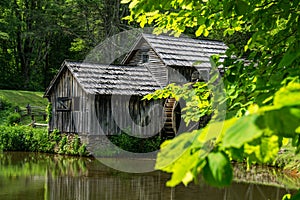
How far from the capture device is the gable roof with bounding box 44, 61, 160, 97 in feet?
67.0

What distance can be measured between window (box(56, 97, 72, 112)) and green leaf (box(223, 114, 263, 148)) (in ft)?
69.0

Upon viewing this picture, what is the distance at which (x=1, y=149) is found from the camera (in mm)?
22984

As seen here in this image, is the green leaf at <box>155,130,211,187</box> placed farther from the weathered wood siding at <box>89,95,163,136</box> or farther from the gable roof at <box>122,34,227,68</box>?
the gable roof at <box>122,34,227,68</box>

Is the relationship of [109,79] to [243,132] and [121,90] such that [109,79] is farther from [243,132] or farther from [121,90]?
[243,132]

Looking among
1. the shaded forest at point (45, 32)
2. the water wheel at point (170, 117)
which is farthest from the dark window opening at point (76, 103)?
the shaded forest at point (45, 32)

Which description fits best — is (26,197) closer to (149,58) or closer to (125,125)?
(125,125)

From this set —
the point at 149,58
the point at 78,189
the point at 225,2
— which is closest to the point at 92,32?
the point at 149,58

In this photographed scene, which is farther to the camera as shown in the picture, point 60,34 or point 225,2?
point 60,34

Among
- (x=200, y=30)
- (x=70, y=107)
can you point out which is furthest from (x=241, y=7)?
(x=70, y=107)

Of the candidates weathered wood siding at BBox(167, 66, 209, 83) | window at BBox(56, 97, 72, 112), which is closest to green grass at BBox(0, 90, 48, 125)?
window at BBox(56, 97, 72, 112)

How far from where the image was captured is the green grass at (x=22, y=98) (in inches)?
1354

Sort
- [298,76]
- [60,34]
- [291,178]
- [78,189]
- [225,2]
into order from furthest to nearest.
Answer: [60,34] → [291,178] → [78,189] → [225,2] → [298,76]

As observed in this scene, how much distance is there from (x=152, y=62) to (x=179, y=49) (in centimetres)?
147

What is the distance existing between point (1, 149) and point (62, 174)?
807cm
